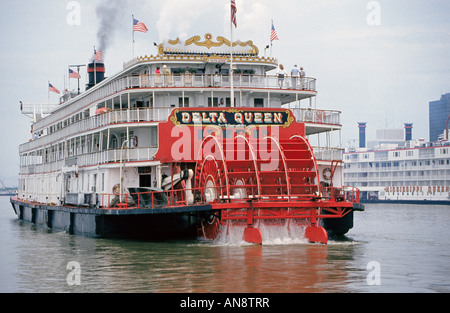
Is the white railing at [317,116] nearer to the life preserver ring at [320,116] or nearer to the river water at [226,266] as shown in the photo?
the life preserver ring at [320,116]

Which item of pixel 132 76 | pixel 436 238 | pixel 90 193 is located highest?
pixel 132 76

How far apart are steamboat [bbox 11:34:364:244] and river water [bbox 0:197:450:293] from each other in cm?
101

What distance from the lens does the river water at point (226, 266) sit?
15.0m

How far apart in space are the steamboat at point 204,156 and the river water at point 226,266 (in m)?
1.01

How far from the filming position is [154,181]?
1013 inches

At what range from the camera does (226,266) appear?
17.6 meters

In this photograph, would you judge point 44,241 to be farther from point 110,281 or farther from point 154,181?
point 110,281

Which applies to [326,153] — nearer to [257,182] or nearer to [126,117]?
[257,182]

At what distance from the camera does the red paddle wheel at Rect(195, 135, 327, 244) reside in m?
21.4

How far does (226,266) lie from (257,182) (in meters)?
5.24

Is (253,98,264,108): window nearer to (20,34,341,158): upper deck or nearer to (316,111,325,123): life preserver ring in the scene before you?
(20,34,341,158): upper deck

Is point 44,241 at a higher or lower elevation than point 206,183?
lower

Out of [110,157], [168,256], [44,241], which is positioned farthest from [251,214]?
[44,241]
